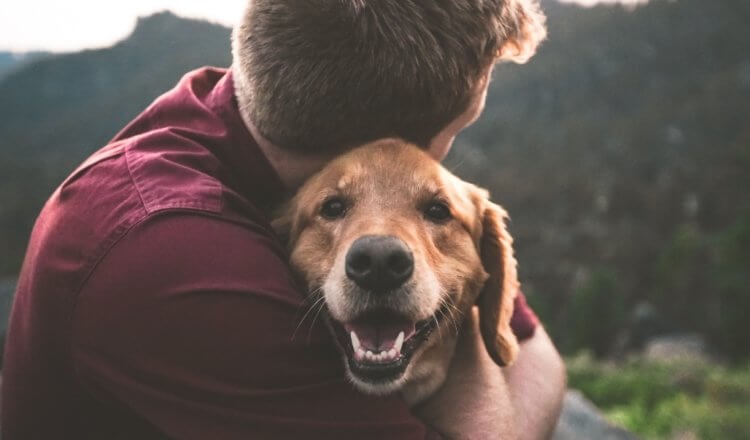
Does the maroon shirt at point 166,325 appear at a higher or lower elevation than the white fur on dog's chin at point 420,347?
higher

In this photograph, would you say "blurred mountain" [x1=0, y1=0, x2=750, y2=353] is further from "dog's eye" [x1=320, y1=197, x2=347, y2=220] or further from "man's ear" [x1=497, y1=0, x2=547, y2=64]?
"dog's eye" [x1=320, y1=197, x2=347, y2=220]

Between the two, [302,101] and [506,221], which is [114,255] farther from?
[506,221]

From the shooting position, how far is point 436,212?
3.03 meters

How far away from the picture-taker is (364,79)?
2543 millimetres

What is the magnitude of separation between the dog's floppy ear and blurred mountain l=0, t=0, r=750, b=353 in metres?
35.4

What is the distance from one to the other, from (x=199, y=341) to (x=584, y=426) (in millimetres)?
5027

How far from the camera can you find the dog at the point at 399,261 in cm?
253

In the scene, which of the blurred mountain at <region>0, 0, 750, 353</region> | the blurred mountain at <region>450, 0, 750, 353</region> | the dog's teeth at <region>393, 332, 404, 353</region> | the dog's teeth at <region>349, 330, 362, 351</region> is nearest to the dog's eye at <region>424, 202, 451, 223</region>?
the dog's teeth at <region>393, 332, 404, 353</region>

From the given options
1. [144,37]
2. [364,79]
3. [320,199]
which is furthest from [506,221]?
[144,37]

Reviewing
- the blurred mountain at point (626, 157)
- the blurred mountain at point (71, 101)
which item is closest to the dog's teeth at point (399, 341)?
the blurred mountain at point (626, 157)

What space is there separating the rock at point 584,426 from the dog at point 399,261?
3.18 metres

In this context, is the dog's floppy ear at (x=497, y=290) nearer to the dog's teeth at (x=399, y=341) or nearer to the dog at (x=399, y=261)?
the dog at (x=399, y=261)

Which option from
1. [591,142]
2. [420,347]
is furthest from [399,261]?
[591,142]

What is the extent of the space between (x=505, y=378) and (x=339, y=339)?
0.97 metres
